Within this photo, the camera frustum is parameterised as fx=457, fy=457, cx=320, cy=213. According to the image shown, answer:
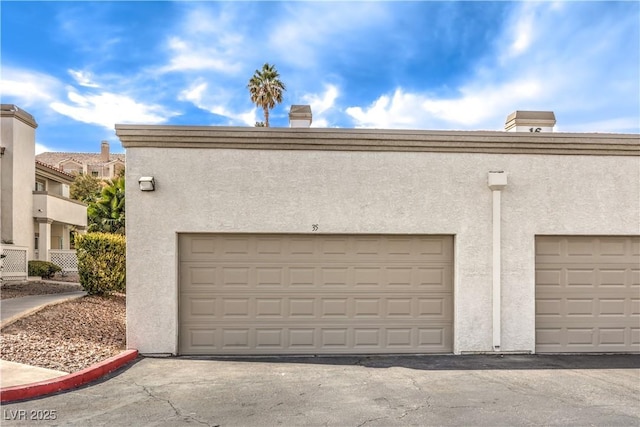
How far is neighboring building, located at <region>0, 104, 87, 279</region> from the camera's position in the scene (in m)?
17.6

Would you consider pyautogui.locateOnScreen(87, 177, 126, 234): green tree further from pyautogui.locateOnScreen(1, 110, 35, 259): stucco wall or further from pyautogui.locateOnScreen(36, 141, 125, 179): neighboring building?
pyautogui.locateOnScreen(36, 141, 125, 179): neighboring building

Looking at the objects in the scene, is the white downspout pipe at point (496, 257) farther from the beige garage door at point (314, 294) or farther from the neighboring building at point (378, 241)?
the beige garage door at point (314, 294)

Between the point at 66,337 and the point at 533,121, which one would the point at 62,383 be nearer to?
the point at 66,337

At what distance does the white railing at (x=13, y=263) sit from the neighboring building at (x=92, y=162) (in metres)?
36.5

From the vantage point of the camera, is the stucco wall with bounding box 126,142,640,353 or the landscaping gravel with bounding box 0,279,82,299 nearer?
the stucco wall with bounding box 126,142,640,353

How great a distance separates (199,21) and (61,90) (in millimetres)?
10665

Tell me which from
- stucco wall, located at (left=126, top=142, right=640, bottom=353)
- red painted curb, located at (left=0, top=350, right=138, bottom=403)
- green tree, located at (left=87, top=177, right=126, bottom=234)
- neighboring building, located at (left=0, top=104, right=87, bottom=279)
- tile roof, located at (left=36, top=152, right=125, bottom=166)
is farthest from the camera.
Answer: tile roof, located at (left=36, top=152, right=125, bottom=166)

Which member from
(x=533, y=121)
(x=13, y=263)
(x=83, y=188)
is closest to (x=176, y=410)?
(x=533, y=121)

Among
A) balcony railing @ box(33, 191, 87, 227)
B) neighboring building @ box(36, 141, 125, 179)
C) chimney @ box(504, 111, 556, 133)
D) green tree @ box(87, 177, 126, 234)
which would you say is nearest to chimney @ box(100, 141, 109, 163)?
neighboring building @ box(36, 141, 125, 179)

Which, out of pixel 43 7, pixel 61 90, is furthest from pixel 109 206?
pixel 43 7

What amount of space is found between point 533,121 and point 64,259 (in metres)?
22.4

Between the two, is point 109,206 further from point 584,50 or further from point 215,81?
point 584,50

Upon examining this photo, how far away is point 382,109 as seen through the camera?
15.4 m

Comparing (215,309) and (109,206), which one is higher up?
(109,206)
